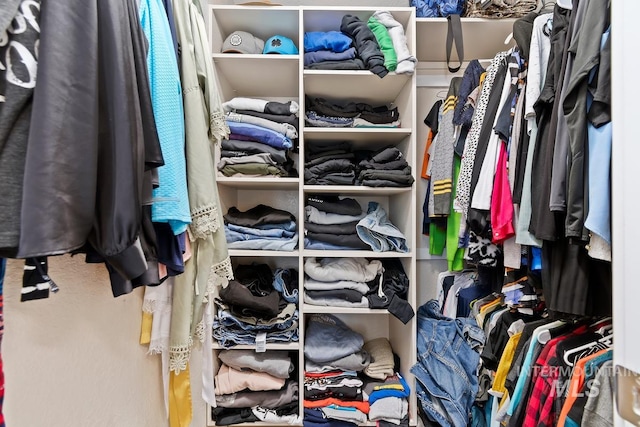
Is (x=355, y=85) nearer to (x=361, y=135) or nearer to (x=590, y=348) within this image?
(x=361, y=135)

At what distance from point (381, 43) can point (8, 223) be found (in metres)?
1.46

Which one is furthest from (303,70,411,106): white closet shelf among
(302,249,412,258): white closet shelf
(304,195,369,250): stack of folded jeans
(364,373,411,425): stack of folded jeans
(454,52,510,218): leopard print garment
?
(364,373,411,425): stack of folded jeans

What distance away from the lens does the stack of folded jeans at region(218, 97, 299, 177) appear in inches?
60.8

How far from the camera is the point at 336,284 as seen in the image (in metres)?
1.56

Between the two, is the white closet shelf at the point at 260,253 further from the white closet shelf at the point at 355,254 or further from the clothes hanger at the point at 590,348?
the clothes hanger at the point at 590,348

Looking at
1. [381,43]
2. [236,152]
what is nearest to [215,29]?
[236,152]

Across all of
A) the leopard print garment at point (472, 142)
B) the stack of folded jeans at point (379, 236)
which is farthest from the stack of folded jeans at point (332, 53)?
the stack of folded jeans at point (379, 236)

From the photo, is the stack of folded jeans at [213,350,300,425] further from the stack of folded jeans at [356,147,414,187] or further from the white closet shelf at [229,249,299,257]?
the stack of folded jeans at [356,147,414,187]

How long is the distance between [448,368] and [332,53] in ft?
4.60

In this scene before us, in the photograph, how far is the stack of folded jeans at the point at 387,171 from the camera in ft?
4.96

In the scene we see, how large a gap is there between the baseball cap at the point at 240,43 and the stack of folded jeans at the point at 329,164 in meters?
0.50

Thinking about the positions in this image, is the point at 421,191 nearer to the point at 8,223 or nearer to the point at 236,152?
the point at 236,152

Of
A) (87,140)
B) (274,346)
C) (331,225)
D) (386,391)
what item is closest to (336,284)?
(331,225)

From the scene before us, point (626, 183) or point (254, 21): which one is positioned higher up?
point (254, 21)
